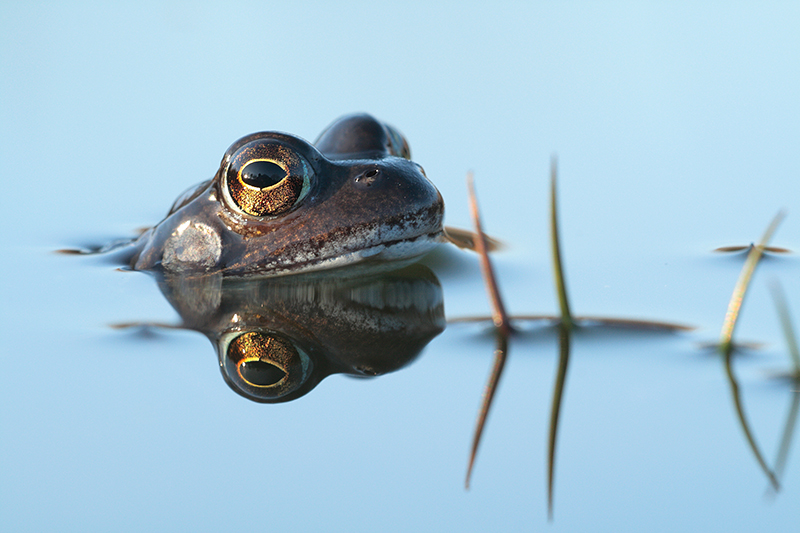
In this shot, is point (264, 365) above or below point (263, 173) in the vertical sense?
below

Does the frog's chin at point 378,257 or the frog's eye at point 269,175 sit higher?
the frog's eye at point 269,175

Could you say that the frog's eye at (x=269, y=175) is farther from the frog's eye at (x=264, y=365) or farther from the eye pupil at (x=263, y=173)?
the frog's eye at (x=264, y=365)

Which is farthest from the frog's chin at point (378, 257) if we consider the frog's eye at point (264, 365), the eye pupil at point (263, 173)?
the frog's eye at point (264, 365)

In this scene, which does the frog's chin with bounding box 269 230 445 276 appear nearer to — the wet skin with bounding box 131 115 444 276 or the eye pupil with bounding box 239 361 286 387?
the wet skin with bounding box 131 115 444 276

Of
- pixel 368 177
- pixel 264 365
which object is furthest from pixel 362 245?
pixel 264 365

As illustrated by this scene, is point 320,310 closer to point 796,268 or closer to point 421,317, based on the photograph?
point 421,317

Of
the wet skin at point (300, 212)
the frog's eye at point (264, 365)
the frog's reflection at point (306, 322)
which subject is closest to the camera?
the frog's eye at point (264, 365)

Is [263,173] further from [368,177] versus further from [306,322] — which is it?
[306,322]
